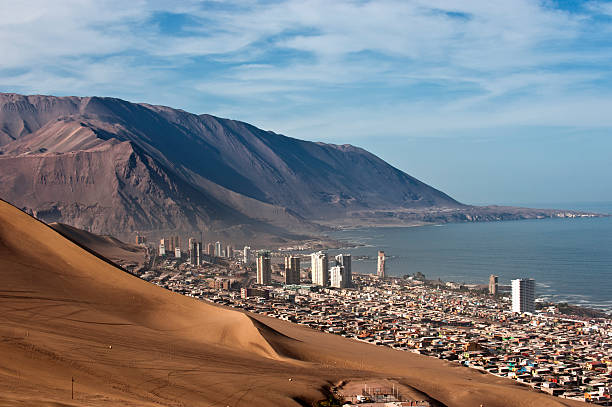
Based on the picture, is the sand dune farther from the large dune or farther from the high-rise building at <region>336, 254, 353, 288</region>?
the large dune

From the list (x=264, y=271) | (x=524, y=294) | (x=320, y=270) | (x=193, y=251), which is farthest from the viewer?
(x=193, y=251)

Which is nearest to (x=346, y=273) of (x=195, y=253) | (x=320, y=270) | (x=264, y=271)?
(x=320, y=270)

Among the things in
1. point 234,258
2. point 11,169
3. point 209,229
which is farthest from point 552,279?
point 11,169

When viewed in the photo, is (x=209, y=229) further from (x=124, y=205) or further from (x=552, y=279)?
(x=552, y=279)

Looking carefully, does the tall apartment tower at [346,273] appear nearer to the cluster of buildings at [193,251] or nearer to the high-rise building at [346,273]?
the high-rise building at [346,273]

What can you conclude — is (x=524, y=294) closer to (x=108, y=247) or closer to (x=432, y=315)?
(x=432, y=315)

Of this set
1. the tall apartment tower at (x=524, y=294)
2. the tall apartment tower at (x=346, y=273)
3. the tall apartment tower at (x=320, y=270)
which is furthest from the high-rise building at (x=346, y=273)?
the tall apartment tower at (x=524, y=294)

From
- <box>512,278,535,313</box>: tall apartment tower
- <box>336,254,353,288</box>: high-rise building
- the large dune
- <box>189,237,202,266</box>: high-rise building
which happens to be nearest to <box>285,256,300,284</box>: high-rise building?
<box>336,254,353,288</box>: high-rise building
